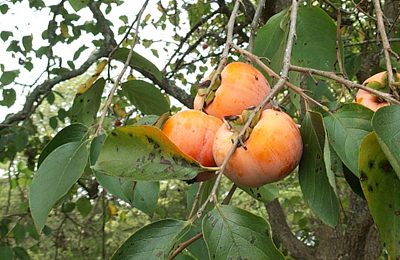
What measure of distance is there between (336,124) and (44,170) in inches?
16.7

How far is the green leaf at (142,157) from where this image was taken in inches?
26.4

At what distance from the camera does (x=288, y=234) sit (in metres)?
2.91

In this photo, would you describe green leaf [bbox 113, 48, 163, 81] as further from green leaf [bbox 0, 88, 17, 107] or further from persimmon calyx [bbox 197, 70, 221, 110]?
green leaf [bbox 0, 88, 17, 107]

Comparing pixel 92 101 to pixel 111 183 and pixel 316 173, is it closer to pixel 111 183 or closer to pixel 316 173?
pixel 111 183

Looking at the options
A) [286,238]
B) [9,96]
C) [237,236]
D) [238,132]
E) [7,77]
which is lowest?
[286,238]

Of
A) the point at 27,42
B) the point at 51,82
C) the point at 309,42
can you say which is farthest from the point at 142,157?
the point at 27,42

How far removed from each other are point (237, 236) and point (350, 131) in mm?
195

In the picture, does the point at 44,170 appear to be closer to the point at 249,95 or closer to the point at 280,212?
the point at 249,95

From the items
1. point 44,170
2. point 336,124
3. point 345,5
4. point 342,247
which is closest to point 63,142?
point 44,170

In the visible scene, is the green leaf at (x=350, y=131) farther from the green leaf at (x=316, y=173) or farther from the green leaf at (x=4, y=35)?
the green leaf at (x=4, y=35)

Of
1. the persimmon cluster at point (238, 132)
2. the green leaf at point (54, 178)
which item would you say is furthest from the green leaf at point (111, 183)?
the persimmon cluster at point (238, 132)

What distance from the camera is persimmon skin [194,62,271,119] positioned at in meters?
0.75

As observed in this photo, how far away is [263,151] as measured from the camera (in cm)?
66

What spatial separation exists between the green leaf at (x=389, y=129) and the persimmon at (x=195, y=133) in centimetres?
19
